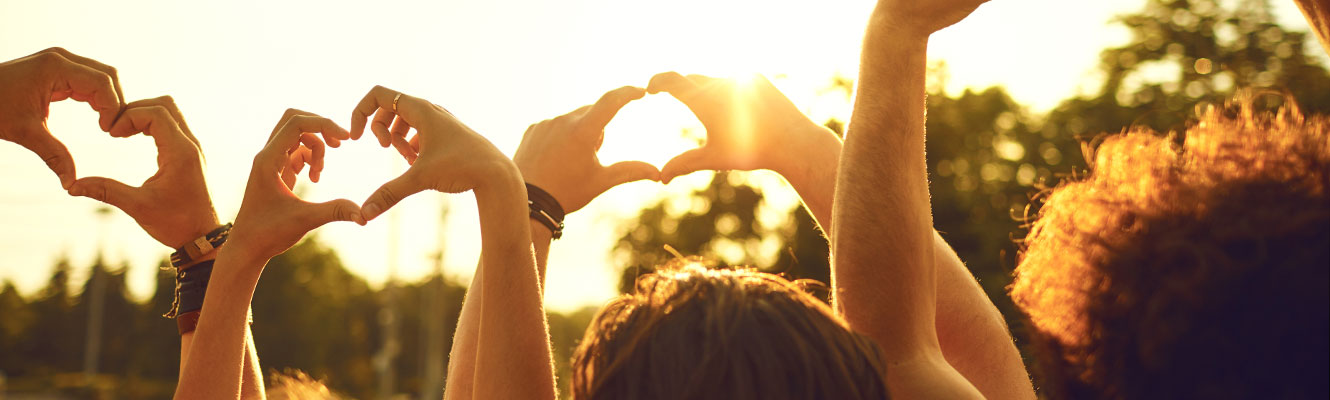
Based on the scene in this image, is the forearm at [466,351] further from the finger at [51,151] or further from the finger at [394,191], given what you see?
the finger at [51,151]

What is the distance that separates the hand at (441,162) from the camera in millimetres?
1781

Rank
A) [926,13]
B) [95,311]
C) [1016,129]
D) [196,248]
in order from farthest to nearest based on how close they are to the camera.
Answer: [95,311] < [1016,129] < [196,248] < [926,13]

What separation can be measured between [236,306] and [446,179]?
1.74 feet

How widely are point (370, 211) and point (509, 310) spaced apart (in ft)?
0.95

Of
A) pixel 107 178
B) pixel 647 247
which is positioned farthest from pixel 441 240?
pixel 107 178

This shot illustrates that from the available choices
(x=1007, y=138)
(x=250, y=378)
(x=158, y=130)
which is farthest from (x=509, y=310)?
(x=1007, y=138)

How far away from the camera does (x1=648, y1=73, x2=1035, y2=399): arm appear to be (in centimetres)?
213

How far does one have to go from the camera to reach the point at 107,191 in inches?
87.4

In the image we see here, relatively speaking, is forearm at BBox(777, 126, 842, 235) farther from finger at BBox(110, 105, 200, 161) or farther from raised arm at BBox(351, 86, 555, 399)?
finger at BBox(110, 105, 200, 161)

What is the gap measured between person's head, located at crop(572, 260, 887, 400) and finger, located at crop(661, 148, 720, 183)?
833 millimetres

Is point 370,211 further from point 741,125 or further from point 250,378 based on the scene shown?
point 741,125

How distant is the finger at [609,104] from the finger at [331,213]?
0.63 metres

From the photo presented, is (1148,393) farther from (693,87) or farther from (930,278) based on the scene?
(693,87)

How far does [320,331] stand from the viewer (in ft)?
248
